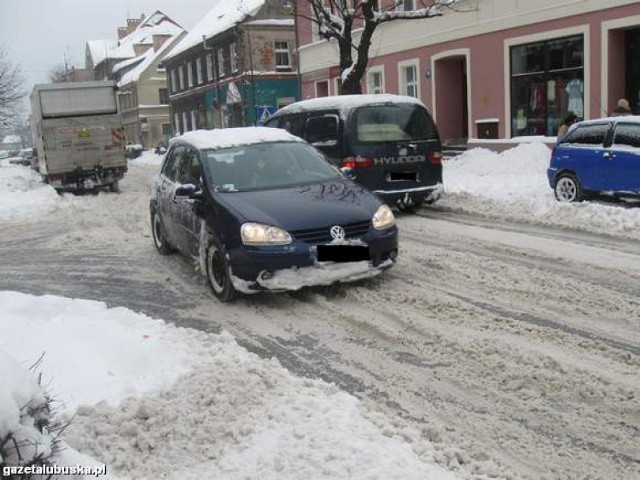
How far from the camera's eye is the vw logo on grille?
6.90m

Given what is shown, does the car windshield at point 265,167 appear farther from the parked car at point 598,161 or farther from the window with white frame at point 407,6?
the window with white frame at point 407,6

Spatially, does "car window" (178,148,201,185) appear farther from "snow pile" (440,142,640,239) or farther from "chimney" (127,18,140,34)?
"chimney" (127,18,140,34)

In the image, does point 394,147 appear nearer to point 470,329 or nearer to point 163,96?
point 470,329

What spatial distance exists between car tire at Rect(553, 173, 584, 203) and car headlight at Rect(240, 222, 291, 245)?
7214mm

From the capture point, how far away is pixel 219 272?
725 cm

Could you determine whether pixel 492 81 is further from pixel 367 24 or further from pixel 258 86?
pixel 258 86

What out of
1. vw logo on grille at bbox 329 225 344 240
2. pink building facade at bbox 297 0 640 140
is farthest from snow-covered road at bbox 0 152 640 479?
pink building facade at bbox 297 0 640 140

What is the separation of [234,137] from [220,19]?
148 feet

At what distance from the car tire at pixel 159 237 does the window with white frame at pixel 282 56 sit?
36.9 m

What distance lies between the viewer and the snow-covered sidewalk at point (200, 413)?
3.64 metres

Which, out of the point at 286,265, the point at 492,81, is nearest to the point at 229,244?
the point at 286,265

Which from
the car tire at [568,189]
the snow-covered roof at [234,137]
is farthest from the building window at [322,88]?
the snow-covered roof at [234,137]

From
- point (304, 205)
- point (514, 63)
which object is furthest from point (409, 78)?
point (304, 205)

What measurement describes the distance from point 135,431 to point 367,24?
16858 mm
